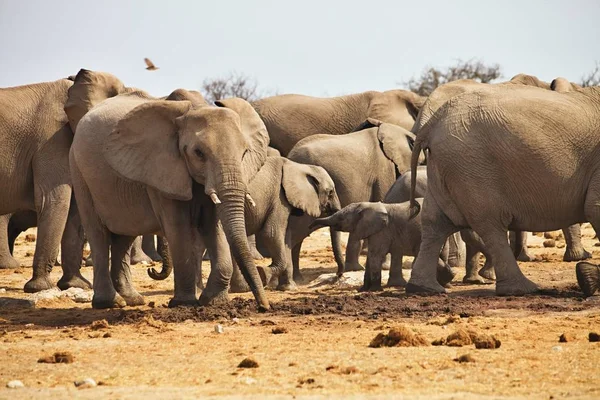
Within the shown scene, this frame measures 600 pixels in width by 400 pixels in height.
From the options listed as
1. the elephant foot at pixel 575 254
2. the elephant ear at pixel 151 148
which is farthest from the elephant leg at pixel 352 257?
the elephant ear at pixel 151 148

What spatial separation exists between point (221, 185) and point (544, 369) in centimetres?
361

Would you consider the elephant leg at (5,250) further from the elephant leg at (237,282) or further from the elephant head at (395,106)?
the elephant head at (395,106)

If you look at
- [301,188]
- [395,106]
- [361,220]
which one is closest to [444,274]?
[361,220]

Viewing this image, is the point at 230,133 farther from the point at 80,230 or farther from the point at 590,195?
the point at 80,230

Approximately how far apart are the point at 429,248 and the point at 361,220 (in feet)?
4.41

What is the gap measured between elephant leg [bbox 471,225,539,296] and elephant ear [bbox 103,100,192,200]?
2915 millimetres

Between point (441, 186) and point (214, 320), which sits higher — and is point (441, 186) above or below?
above

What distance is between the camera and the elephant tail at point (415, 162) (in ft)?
39.8

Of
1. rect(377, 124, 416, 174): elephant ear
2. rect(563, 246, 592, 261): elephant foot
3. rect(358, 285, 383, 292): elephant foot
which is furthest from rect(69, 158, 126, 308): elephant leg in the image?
rect(563, 246, 592, 261): elephant foot

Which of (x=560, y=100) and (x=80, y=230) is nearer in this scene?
(x=560, y=100)

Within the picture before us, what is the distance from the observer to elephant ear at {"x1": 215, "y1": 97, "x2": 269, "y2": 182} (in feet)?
36.0

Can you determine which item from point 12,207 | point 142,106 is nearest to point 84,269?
point 12,207

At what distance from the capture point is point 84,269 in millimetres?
16578

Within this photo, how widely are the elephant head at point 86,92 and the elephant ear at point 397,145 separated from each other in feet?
14.7
